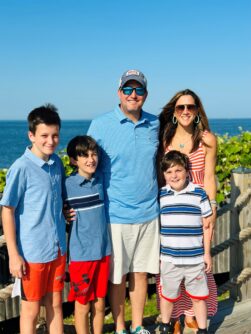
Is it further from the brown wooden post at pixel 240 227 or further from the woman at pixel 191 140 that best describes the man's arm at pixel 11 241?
the brown wooden post at pixel 240 227

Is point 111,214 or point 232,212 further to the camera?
point 232,212

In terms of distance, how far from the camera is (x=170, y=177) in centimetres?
344

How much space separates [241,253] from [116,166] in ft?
6.17

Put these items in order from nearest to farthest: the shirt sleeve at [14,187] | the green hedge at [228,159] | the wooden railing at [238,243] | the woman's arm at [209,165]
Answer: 1. the shirt sleeve at [14,187]
2. the woman's arm at [209,165]
3. the wooden railing at [238,243]
4. the green hedge at [228,159]

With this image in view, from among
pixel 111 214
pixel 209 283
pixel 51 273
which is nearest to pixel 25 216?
pixel 51 273

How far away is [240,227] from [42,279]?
226 cm

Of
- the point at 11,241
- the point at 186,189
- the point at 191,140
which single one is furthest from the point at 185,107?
the point at 11,241

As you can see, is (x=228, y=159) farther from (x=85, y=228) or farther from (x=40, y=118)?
(x=40, y=118)

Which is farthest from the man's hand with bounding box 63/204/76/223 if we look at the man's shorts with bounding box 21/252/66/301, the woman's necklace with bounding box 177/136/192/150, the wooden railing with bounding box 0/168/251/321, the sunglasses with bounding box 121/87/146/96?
the wooden railing with bounding box 0/168/251/321

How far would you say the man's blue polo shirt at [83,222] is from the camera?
3.25 m

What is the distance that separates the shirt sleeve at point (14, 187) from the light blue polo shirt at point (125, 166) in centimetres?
76

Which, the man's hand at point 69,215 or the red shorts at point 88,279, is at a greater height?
the man's hand at point 69,215

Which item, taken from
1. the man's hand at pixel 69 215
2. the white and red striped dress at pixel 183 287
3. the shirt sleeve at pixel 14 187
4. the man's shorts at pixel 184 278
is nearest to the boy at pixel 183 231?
the man's shorts at pixel 184 278

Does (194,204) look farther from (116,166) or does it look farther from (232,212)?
(232,212)
